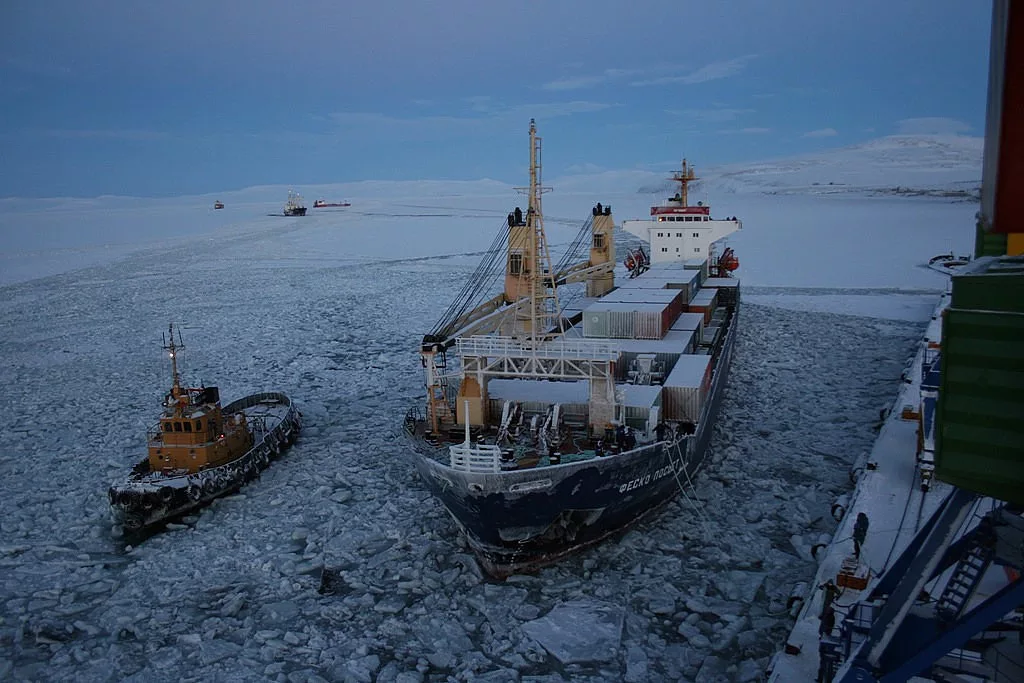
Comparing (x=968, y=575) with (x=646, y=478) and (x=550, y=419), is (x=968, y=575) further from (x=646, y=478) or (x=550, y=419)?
(x=550, y=419)

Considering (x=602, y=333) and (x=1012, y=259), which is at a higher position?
(x=1012, y=259)

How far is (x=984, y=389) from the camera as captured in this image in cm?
493

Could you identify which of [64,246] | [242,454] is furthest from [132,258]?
[242,454]

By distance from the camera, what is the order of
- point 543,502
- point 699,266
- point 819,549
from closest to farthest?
point 543,502 → point 819,549 → point 699,266

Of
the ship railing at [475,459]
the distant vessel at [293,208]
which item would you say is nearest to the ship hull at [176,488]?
the ship railing at [475,459]

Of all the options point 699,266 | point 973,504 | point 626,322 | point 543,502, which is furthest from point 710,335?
point 973,504

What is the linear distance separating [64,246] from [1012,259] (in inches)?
2782

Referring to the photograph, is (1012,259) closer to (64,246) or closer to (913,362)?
(913,362)

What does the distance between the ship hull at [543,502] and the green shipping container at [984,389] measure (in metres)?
5.41

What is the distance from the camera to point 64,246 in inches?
2430

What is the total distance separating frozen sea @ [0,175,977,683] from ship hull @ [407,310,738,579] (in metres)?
0.31

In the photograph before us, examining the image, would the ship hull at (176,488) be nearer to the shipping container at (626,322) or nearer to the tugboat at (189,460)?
the tugboat at (189,460)

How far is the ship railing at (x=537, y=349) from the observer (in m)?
11.6

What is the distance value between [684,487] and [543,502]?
147 inches
